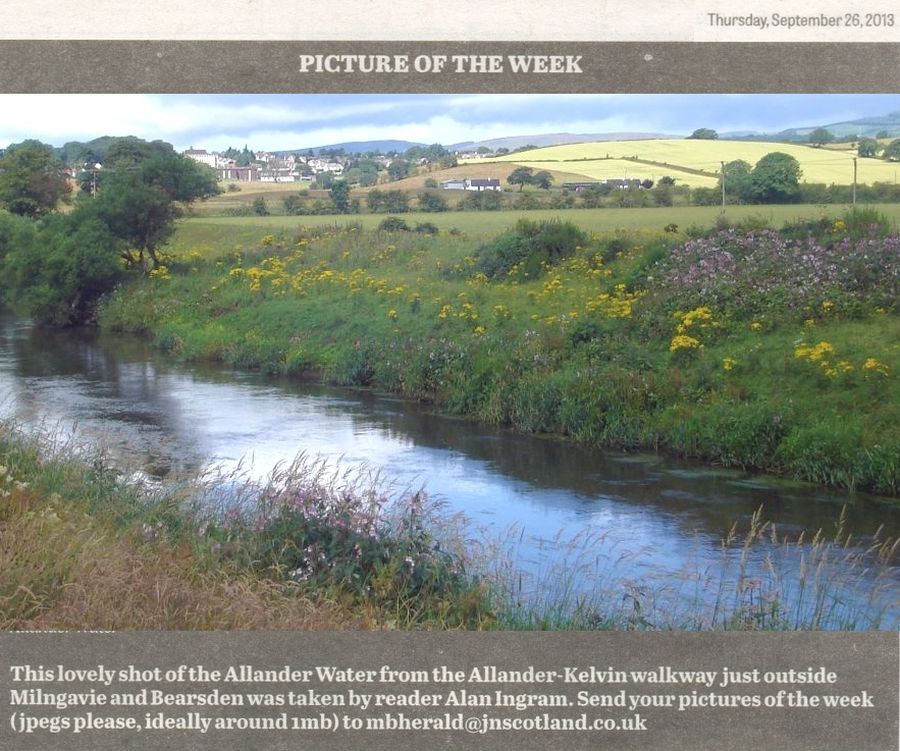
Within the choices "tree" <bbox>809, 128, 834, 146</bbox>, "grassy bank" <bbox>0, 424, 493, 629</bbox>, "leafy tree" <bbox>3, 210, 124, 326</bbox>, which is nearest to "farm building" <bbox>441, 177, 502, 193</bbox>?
"tree" <bbox>809, 128, 834, 146</bbox>

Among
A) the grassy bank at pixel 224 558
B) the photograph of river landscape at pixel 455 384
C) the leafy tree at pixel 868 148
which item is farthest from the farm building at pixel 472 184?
the leafy tree at pixel 868 148

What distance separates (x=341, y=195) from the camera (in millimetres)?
7789

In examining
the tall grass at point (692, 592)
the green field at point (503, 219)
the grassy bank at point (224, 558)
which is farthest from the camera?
the green field at point (503, 219)

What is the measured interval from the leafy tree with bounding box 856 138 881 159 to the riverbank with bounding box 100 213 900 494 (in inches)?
86.1

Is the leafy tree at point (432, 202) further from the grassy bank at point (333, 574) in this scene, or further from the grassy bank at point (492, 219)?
the grassy bank at point (333, 574)

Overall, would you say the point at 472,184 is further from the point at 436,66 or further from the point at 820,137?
the point at 820,137

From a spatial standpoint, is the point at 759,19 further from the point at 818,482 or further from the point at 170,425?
the point at 818,482

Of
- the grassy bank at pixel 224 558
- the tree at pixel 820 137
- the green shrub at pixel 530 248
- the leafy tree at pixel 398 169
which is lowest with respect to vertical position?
the grassy bank at pixel 224 558

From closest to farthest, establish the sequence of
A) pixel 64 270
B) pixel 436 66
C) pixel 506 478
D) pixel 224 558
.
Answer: pixel 436 66
pixel 224 558
pixel 506 478
pixel 64 270

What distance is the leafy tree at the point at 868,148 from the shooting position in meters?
6.84

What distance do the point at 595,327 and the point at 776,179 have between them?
297 centimetres

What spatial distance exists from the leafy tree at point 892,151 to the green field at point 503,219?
131cm

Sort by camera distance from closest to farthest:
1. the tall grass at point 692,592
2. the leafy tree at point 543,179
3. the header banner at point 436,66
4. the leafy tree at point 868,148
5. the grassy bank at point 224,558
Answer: the header banner at point 436,66
the grassy bank at point 224,558
the tall grass at point 692,592
the leafy tree at point 868,148
the leafy tree at point 543,179

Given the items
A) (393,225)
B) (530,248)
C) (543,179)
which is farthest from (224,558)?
(530,248)
